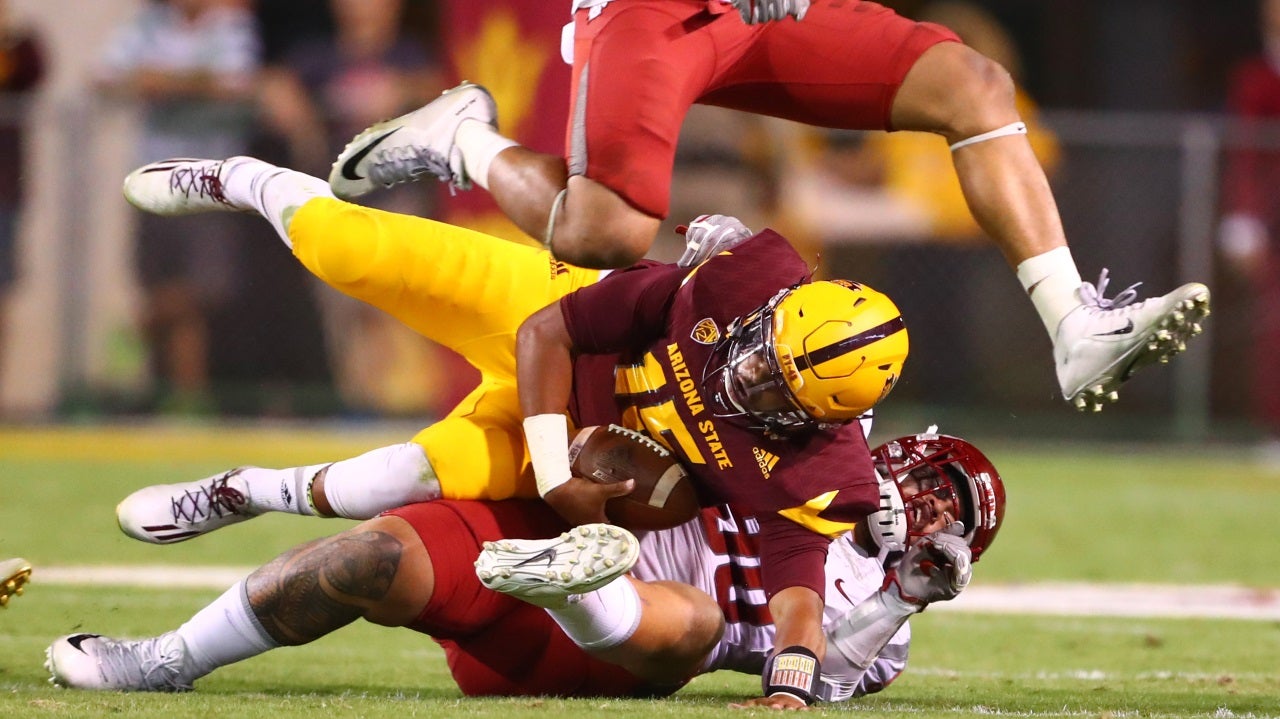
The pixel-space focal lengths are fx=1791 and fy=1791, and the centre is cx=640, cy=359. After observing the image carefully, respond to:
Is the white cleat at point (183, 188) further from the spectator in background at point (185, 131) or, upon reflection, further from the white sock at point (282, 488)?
the spectator in background at point (185, 131)

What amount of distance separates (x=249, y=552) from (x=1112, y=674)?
3.36 meters

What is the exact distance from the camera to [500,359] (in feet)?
14.7

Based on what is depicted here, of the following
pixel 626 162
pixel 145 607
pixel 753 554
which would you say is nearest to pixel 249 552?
pixel 145 607

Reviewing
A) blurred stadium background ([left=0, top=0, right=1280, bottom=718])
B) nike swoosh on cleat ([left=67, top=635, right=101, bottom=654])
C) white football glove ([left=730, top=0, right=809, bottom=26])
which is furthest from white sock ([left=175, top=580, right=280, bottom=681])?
blurred stadium background ([left=0, top=0, right=1280, bottom=718])

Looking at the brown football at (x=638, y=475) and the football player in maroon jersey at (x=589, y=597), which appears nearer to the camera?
the football player in maroon jersey at (x=589, y=597)

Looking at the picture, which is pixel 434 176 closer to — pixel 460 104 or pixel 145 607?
pixel 460 104

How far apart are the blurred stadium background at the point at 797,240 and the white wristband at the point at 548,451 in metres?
5.86

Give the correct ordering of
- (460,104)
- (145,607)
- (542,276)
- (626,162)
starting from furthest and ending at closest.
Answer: (145,607), (542,276), (460,104), (626,162)

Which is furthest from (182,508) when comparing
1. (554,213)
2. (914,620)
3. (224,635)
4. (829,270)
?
(829,270)

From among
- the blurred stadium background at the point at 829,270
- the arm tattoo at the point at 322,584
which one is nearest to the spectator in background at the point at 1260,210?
the blurred stadium background at the point at 829,270

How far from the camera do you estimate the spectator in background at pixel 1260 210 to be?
35.3ft

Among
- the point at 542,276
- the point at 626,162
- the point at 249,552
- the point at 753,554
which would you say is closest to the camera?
the point at 626,162

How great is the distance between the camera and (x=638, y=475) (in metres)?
4.05

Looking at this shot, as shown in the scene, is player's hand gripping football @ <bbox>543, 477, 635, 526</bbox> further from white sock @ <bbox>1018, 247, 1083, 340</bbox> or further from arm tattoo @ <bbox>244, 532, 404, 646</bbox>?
white sock @ <bbox>1018, 247, 1083, 340</bbox>
